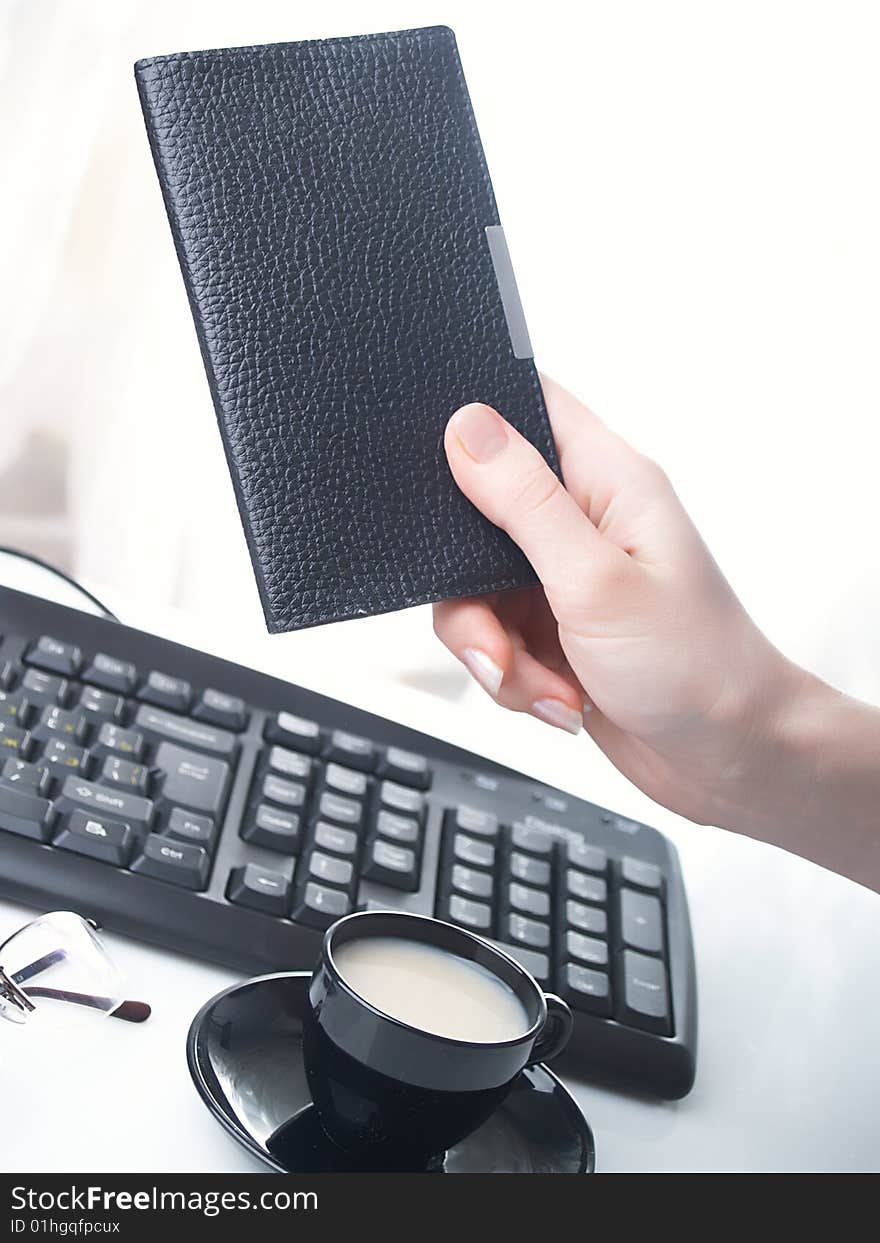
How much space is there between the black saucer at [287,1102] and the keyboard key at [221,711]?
13 centimetres

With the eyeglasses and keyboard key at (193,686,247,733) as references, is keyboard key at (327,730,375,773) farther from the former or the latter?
the eyeglasses

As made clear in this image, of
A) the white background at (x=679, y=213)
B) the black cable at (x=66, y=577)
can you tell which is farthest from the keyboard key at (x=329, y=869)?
the white background at (x=679, y=213)

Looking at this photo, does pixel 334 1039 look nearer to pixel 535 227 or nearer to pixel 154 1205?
pixel 154 1205

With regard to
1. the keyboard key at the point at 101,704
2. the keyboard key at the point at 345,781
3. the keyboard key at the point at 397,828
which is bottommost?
the keyboard key at the point at 397,828

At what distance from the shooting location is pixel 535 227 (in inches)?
31.3

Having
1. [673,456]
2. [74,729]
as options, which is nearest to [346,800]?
[74,729]

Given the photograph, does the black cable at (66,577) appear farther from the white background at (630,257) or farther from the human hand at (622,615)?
the human hand at (622,615)

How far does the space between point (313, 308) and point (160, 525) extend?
495 millimetres

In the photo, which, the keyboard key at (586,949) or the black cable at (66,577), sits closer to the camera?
the keyboard key at (586,949)

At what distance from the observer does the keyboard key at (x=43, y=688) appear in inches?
18.0

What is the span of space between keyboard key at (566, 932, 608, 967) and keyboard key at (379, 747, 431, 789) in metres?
0.09

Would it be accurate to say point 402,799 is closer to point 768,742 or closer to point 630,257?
point 768,742

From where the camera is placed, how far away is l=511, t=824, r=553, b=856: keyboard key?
49 centimetres

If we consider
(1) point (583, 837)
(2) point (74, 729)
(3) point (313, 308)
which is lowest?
(1) point (583, 837)
